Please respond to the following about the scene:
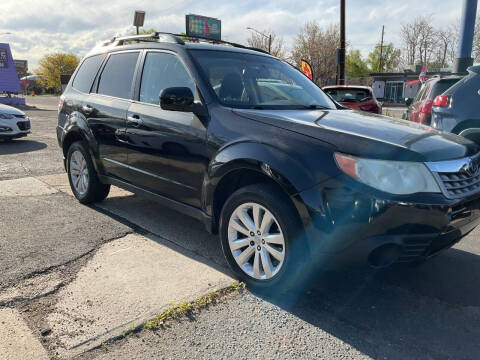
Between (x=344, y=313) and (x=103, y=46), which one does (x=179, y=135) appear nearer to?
(x=344, y=313)

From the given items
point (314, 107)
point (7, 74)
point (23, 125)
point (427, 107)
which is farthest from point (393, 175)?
point (7, 74)

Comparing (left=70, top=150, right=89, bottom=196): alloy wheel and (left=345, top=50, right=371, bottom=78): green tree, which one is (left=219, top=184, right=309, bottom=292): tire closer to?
(left=70, top=150, right=89, bottom=196): alloy wheel

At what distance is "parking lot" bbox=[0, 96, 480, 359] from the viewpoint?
91.4 inches

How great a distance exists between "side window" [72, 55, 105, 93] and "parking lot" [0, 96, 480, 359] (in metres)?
1.71

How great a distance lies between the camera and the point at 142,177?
3.90 metres

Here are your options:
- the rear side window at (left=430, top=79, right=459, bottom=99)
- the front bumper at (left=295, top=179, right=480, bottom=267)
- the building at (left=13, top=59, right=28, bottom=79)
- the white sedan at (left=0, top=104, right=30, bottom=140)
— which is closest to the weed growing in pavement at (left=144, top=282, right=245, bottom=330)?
the front bumper at (left=295, top=179, right=480, bottom=267)

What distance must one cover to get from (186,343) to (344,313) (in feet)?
3.47

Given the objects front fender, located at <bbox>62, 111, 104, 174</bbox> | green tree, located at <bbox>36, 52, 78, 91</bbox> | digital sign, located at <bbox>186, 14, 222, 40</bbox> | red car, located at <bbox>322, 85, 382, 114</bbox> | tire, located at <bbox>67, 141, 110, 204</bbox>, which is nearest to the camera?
front fender, located at <bbox>62, 111, 104, 174</bbox>

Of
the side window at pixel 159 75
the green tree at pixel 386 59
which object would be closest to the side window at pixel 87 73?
the side window at pixel 159 75

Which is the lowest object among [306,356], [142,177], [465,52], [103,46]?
[306,356]

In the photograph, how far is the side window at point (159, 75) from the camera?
11.7 feet

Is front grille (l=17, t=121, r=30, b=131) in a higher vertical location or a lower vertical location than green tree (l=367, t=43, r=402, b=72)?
lower

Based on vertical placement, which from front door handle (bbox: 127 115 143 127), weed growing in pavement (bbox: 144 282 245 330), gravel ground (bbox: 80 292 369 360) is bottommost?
gravel ground (bbox: 80 292 369 360)

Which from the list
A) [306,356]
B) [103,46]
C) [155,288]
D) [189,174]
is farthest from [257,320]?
[103,46]
